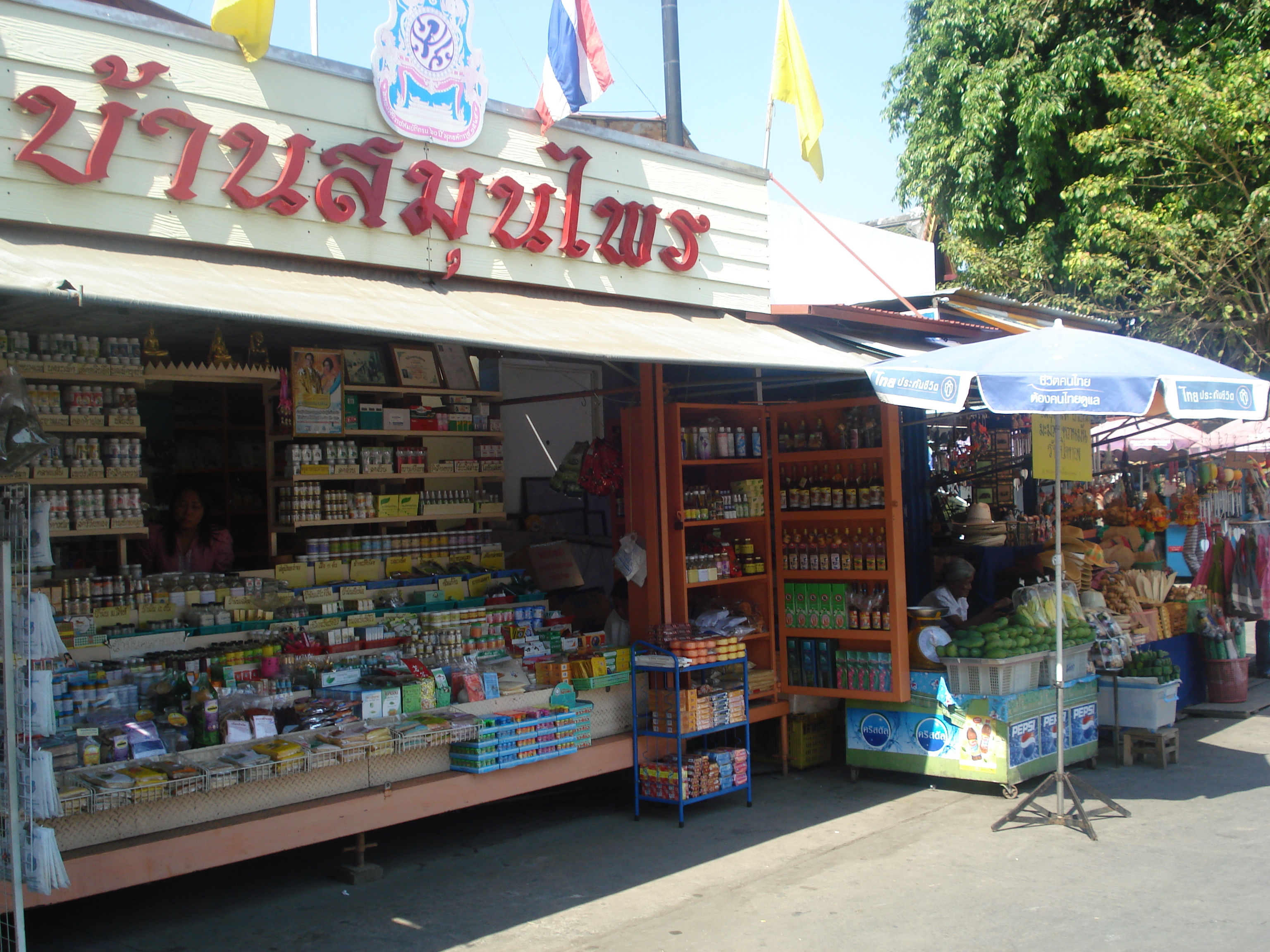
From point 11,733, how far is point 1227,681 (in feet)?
31.7

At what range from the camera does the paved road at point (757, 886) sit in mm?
4688

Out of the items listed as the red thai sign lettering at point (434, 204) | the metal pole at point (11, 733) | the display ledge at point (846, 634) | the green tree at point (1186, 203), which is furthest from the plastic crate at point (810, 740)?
the green tree at point (1186, 203)

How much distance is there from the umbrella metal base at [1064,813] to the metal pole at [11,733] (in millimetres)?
4982

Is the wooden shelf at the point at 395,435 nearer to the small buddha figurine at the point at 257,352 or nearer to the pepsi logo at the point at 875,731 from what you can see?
the small buddha figurine at the point at 257,352

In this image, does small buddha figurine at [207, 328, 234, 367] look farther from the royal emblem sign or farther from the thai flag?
the thai flag

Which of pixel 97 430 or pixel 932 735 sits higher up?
pixel 97 430

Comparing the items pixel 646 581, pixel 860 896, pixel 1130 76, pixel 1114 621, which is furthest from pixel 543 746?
pixel 1130 76

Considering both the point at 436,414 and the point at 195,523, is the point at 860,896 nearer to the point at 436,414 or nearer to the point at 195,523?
the point at 436,414

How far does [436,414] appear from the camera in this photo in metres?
8.13

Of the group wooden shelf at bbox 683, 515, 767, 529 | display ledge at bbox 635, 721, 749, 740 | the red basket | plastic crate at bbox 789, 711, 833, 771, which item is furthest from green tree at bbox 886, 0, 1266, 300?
display ledge at bbox 635, 721, 749, 740

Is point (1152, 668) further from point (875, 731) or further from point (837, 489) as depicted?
point (837, 489)


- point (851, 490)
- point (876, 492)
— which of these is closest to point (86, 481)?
point (851, 490)

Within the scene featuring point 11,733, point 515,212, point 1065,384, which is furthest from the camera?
point 515,212

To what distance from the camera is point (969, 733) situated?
22.7 feet
